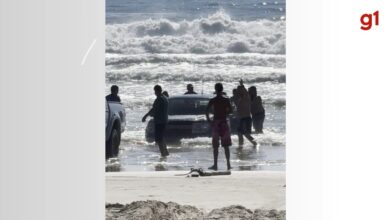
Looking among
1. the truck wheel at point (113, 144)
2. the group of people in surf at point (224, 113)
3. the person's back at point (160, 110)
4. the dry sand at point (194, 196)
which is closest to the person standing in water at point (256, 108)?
the group of people in surf at point (224, 113)

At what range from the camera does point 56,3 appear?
11.9m

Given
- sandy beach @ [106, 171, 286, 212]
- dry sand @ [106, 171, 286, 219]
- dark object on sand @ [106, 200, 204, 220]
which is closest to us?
dark object on sand @ [106, 200, 204, 220]

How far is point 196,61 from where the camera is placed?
12.6 meters

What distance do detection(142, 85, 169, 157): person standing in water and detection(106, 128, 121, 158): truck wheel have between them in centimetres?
37

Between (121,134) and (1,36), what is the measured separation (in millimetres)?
→ 1714

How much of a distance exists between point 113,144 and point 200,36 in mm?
1576

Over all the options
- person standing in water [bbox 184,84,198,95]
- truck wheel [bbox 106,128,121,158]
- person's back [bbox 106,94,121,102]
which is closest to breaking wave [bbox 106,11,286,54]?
person standing in water [bbox 184,84,198,95]

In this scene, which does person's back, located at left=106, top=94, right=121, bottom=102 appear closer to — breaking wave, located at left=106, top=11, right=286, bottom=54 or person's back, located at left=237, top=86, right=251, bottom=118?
breaking wave, located at left=106, top=11, right=286, bottom=54

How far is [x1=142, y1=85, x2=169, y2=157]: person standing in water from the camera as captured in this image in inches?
493

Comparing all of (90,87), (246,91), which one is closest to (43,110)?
(90,87)
